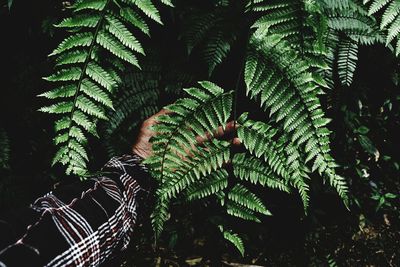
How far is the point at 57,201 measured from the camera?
4.86ft

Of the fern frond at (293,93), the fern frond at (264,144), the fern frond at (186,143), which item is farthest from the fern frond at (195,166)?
the fern frond at (293,93)

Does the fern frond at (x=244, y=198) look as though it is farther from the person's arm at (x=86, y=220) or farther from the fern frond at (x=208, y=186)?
the person's arm at (x=86, y=220)

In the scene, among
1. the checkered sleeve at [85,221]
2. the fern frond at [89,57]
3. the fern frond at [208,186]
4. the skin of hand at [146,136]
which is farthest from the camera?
the skin of hand at [146,136]

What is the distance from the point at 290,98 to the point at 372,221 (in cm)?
171

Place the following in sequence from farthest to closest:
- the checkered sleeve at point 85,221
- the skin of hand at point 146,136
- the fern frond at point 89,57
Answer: the skin of hand at point 146,136 → the fern frond at point 89,57 → the checkered sleeve at point 85,221

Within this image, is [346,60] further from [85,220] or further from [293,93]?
[85,220]

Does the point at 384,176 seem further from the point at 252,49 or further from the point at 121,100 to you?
the point at 121,100

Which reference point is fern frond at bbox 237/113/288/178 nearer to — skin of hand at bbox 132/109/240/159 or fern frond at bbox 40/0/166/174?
skin of hand at bbox 132/109/240/159

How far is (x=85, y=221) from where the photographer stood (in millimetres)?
1457

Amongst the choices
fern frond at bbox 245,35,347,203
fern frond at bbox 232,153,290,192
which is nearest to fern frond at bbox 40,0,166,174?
fern frond at bbox 245,35,347,203

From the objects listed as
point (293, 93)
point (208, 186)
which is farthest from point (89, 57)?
point (293, 93)

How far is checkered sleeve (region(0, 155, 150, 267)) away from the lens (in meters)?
1.28

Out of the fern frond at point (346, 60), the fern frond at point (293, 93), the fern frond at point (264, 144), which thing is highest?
the fern frond at point (346, 60)

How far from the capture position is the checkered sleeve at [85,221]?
1279 millimetres
